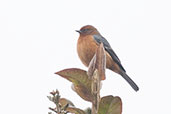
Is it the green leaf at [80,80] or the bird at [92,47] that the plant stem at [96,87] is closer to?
the green leaf at [80,80]

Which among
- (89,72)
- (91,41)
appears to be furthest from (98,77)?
(91,41)

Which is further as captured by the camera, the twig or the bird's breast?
the bird's breast

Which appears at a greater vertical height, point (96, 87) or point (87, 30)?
point (87, 30)

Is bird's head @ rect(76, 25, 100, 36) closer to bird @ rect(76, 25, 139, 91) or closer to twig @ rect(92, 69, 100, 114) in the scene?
bird @ rect(76, 25, 139, 91)

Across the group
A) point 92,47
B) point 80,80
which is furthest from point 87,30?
point 80,80

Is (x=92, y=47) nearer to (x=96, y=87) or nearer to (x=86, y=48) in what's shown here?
(x=86, y=48)

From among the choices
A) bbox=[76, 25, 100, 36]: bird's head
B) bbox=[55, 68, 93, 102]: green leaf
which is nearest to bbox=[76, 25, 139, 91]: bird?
bbox=[76, 25, 100, 36]: bird's head
